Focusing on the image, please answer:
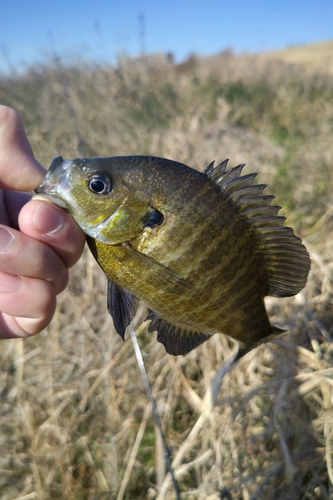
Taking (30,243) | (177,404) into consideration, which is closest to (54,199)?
(30,243)

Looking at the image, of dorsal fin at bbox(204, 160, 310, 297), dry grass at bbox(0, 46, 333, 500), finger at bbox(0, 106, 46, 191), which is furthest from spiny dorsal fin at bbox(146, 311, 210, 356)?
dry grass at bbox(0, 46, 333, 500)

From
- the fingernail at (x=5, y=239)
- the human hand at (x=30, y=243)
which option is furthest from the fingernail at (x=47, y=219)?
the fingernail at (x=5, y=239)

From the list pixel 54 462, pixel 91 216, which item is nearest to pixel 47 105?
pixel 54 462

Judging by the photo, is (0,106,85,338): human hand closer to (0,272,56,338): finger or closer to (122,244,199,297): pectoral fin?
(0,272,56,338): finger

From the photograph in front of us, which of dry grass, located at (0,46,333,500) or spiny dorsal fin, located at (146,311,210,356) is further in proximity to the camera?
dry grass, located at (0,46,333,500)

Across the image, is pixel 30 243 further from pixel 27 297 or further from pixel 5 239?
pixel 27 297

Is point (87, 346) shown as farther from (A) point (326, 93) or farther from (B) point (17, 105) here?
(A) point (326, 93)
